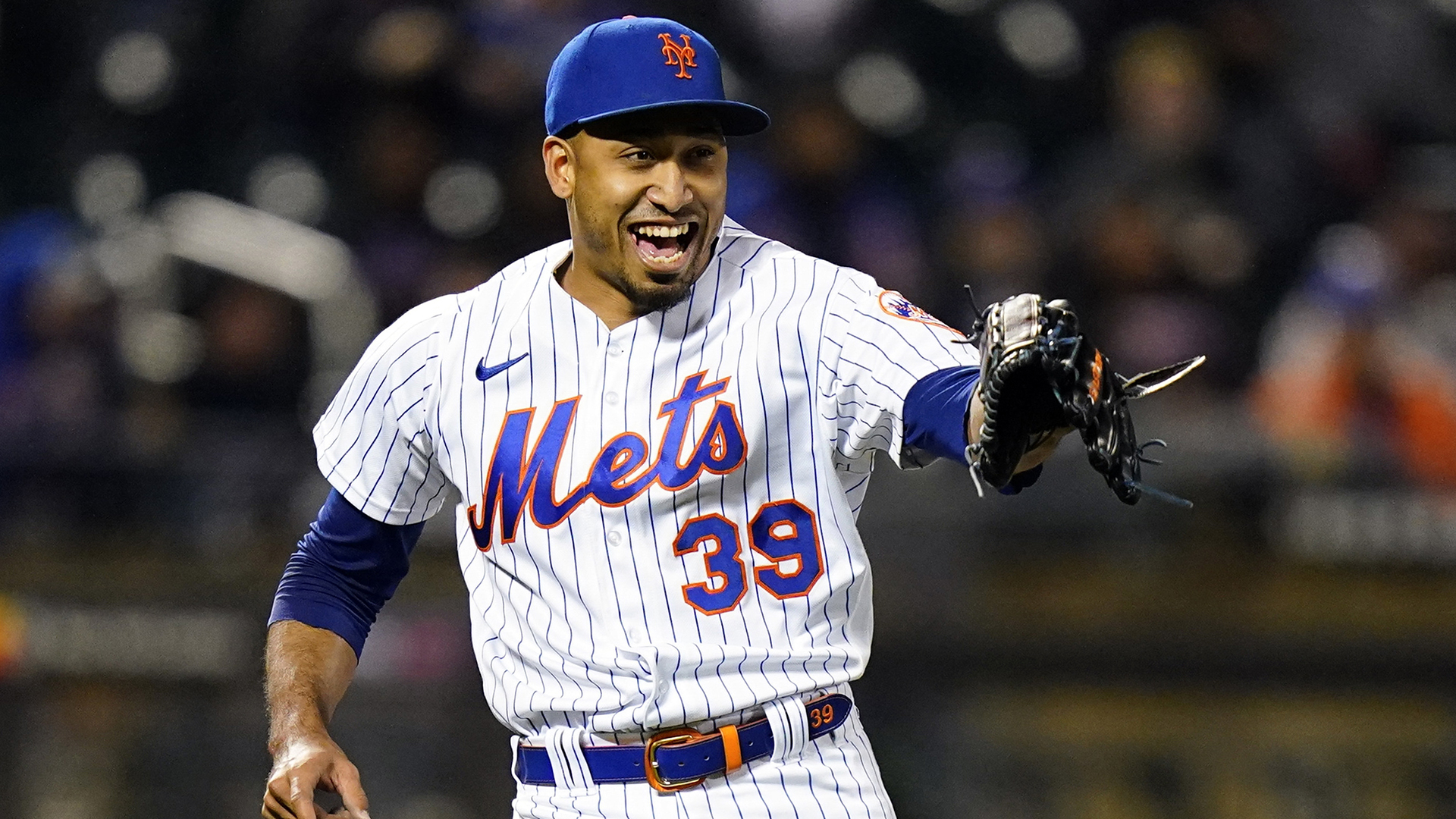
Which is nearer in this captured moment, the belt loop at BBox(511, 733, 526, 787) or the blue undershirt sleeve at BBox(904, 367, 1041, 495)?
the blue undershirt sleeve at BBox(904, 367, 1041, 495)

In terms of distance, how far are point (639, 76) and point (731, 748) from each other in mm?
955

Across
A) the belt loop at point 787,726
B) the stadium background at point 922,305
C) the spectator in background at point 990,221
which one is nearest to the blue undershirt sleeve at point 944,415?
the belt loop at point 787,726

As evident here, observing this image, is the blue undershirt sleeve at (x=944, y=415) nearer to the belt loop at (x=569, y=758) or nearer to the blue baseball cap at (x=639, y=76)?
the blue baseball cap at (x=639, y=76)

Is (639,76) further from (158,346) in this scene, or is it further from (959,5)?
(959,5)

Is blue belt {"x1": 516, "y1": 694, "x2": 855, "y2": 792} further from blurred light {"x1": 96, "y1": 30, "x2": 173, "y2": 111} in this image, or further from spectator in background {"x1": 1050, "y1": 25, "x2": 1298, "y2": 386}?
blurred light {"x1": 96, "y1": 30, "x2": 173, "y2": 111}

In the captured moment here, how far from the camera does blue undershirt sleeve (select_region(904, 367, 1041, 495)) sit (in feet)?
7.70

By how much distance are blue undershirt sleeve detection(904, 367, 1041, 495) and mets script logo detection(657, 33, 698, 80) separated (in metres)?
0.57

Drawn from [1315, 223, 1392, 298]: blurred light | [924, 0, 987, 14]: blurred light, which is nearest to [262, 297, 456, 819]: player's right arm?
[1315, 223, 1392, 298]: blurred light

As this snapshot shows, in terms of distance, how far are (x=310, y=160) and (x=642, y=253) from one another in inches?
190

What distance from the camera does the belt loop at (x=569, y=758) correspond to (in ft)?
8.80

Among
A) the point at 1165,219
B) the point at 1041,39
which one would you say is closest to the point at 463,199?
the point at 1041,39

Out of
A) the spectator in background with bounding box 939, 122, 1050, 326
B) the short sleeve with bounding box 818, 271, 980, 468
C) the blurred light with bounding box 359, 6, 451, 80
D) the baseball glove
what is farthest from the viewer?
the blurred light with bounding box 359, 6, 451, 80

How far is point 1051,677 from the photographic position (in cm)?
564

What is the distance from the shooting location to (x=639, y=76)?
8.66 feet
